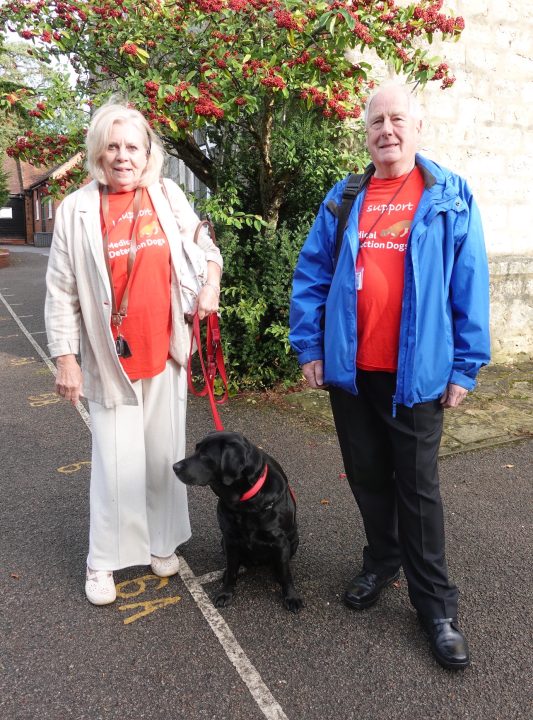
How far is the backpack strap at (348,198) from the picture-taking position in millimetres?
2391

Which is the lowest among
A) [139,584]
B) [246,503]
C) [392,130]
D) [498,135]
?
[139,584]

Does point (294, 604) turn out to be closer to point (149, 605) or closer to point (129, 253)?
point (149, 605)

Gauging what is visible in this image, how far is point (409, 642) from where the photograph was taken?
2.49 metres

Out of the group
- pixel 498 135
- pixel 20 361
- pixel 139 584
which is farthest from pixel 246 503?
pixel 498 135

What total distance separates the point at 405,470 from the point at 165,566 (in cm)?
137

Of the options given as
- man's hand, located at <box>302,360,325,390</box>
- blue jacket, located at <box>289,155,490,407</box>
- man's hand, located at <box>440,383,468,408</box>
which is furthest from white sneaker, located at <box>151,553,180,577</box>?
man's hand, located at <box>440,383,468,408</box>

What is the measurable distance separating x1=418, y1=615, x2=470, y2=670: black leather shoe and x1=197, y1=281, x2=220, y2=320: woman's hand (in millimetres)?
1628

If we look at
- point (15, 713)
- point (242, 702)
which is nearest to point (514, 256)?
point (242, 702)

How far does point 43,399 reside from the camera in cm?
625

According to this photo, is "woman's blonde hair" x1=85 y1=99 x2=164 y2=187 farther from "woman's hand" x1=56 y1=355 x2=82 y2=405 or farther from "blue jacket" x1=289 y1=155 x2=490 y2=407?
"blue jacket" x1=289 y1=155 x2=490 y2=407

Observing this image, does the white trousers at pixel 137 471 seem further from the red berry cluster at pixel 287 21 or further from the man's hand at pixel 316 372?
the red berry cluster at pixel 287 21

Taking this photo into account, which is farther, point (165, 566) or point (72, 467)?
point (72, 467)

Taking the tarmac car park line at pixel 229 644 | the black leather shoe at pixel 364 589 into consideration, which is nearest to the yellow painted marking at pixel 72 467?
the tarmac car park line at pixel 229 644

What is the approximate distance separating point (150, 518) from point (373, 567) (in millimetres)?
1124
